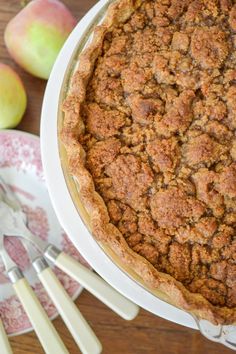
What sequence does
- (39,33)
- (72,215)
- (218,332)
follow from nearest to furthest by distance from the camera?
(218,332)
(72,215)
(39,33)

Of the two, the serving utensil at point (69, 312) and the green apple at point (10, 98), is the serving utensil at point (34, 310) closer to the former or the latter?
the serving utensil at point (69, 312)

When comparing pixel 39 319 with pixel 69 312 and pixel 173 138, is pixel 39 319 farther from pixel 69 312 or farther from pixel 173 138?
pixel 173 138

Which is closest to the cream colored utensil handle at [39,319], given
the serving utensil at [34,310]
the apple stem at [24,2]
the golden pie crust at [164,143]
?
the serving utensil at [34,310]

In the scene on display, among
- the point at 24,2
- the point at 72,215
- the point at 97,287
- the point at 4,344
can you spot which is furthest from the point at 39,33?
the point at 4,344

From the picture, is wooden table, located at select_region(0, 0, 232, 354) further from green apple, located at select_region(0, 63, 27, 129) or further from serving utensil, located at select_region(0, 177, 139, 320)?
green apple, located at select_region(0, 63, 27, 129)

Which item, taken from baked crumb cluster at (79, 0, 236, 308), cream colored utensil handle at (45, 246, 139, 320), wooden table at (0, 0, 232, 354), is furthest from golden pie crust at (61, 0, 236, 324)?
wooden table at (0, 0, 232, 354)

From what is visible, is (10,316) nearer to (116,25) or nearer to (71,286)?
(71,286)

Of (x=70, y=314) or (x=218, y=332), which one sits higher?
(x=218, y=332)
